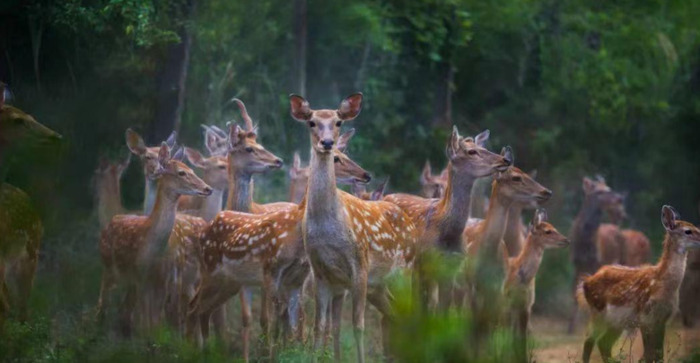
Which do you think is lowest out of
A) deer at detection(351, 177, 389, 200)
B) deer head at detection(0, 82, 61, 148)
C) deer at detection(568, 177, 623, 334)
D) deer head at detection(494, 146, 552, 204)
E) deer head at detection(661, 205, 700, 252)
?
deer at detection(568, 177, 623, 334)

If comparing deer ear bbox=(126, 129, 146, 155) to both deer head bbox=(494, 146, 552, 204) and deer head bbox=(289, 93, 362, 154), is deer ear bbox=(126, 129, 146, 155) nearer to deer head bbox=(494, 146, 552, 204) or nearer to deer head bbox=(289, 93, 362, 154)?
deer head bbox=(289, 93, 362, 154)

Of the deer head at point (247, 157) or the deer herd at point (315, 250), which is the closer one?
the deer herd at point (315, 250)

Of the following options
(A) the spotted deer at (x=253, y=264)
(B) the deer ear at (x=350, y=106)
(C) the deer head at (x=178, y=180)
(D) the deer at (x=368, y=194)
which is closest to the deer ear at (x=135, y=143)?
(C) the deer head at (x=178, y=180)

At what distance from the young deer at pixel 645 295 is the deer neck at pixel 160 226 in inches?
158

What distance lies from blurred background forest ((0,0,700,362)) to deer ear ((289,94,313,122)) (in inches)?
79.8

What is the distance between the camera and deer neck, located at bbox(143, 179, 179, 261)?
10.7m

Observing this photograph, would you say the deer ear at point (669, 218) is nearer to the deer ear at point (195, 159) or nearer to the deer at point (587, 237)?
the deer ear at point (195, 159)

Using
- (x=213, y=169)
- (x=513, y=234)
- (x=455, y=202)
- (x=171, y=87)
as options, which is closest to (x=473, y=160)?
(x=455, y=202)

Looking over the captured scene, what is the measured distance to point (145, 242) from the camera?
425 inches

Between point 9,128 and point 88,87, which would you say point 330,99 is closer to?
point 88,87

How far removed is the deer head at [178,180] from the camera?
11000 mm

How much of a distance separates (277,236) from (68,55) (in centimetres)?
420

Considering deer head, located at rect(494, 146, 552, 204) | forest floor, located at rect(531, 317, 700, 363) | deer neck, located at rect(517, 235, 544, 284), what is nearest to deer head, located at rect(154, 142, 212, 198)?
deer head, located at rect(494, 146, 552, 204)

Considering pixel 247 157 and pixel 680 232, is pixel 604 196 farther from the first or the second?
pixel 247 157
